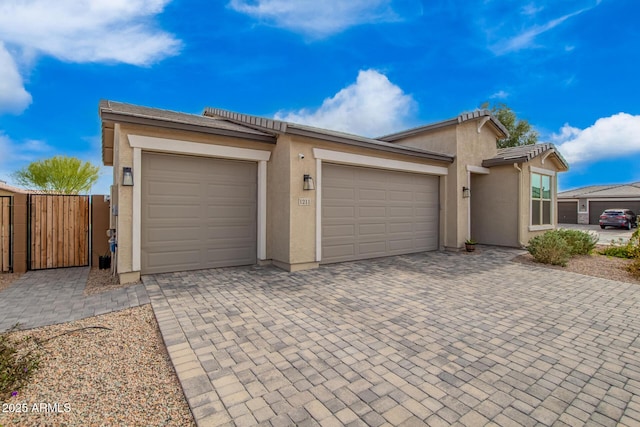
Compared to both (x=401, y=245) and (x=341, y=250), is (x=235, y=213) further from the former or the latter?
(x=401, y=245)

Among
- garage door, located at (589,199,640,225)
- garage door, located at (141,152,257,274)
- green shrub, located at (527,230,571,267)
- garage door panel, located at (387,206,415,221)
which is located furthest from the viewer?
garage door, located at (589,199,640,225)

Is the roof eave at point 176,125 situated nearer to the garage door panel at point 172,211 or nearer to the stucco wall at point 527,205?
the garage door panel at point 172,211

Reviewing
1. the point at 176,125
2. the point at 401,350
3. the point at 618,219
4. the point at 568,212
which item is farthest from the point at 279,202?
the point at 568,212

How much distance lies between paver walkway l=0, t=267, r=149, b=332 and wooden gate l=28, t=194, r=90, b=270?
1.16 m

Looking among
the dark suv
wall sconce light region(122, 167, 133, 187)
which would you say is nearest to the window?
wall sconce light region(122, 167, 133, 187)

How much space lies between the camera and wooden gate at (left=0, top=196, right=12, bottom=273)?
282 inches

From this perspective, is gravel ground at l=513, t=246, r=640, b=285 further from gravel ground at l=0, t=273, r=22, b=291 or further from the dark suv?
the dark suv

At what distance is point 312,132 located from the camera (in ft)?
23.2

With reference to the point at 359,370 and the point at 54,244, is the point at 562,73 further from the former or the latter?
the point at 54,244

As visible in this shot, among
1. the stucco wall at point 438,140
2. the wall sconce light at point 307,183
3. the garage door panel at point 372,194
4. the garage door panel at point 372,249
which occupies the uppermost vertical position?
the stucco wall at point 438,140

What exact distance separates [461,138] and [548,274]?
17.2 feet

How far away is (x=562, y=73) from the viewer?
1355cm

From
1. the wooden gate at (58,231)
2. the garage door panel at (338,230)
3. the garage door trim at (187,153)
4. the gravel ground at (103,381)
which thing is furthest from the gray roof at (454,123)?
the wooden gate at (58,231)

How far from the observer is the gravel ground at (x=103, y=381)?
2209 mm
